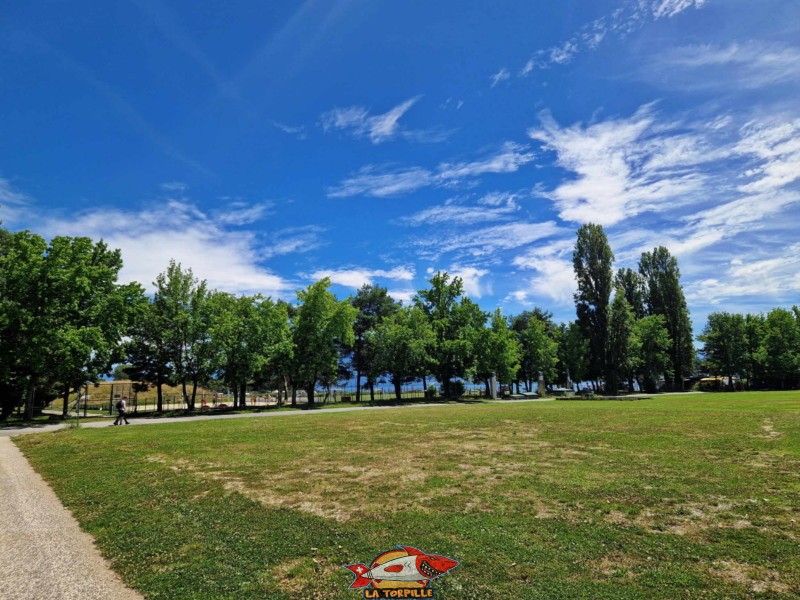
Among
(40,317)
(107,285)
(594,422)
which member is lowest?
(594,422)

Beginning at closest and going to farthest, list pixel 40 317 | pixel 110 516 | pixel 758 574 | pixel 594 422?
pixel 758 574, pixel 110 516, pixel 594 422, pixel 40 317

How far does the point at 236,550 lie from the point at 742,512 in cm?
858

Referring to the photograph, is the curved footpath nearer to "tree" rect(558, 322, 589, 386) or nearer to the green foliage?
the green foliage

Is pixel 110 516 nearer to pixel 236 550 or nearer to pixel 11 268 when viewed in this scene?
pixel 236 550

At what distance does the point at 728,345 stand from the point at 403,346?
2594 inches

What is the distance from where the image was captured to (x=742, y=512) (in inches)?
A: 290

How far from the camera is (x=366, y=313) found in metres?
73.0

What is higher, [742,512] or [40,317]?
[40,317]

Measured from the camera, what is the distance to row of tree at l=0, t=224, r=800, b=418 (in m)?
31.3

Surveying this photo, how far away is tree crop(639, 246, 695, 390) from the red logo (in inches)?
3254

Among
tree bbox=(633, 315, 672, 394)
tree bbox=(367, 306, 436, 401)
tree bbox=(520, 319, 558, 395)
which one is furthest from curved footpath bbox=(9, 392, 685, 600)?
tree bbox=(633, 315, 672, 394)

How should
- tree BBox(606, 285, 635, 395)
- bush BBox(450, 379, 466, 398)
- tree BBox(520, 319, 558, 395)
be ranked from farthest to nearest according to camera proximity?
tree BBox(520, 319, 558, 395)
tree BBox(606, 285, 635, 395)
bush BBox(450, 379, 466, 398)

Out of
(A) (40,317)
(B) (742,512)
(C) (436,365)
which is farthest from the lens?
(C) (436,365)

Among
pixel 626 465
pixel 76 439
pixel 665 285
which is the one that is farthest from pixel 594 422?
pixel 665 285
